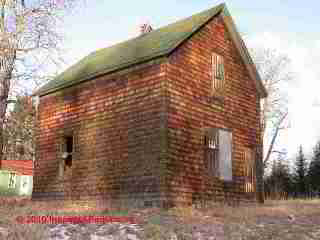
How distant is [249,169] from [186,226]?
8914 mm

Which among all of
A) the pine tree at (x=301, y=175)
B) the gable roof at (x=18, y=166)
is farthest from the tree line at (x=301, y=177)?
the gable roof at (x=18, y=166)

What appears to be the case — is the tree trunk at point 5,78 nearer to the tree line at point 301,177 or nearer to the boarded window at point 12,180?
the boarded window at point 12,180

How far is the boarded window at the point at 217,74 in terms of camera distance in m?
18.6

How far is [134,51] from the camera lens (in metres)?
19.1

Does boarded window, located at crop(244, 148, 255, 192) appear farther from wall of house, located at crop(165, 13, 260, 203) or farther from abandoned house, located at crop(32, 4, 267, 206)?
wall of house, located at crop(165, 13, 260, 203)

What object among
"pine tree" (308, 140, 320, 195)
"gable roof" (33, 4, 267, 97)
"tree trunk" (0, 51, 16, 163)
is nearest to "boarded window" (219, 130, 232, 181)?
"gable roof" (33, 4, 267, 97)

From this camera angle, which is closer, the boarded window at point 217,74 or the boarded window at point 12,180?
the boarded window at point 217,74

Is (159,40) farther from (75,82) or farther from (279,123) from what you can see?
(279,123)

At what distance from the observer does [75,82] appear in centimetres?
1952

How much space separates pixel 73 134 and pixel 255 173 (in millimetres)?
7795

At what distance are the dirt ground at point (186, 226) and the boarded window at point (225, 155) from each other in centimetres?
237

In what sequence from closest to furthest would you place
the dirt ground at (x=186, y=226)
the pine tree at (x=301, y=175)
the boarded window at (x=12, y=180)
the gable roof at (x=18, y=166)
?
the dirt ground at (x=186, y=226) → the boarded window at (x=12, y=180) → the gable roof at (x=18, y=166) → the pine tree at (x=301, y=175)

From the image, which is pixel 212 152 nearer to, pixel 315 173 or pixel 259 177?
pixel 259 177

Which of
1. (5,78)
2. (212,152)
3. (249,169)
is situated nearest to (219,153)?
(212,152)
